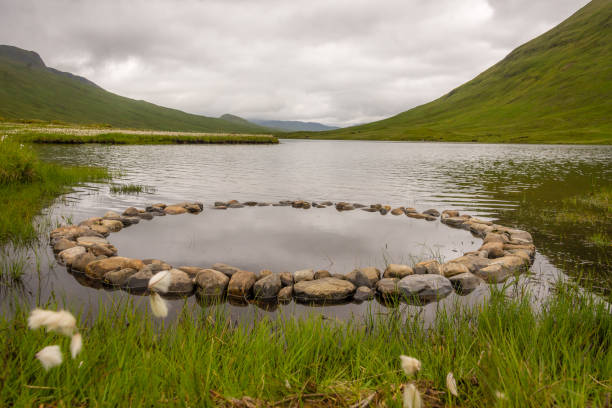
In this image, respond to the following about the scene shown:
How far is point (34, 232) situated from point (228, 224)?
5.58 meters

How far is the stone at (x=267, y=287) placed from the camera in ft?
22.2

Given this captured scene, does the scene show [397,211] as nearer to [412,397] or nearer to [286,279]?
[286,279]

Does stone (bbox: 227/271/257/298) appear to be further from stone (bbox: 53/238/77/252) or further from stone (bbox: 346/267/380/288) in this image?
stone (bbox: 53/238/77/252)

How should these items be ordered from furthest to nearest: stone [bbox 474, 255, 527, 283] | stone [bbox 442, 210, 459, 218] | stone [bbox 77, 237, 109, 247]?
stone [bbox 442, 210, 459, 218] < stone [bbox 77, 237, 109, 247] < stone [bbox 474, 255, 527, 283]

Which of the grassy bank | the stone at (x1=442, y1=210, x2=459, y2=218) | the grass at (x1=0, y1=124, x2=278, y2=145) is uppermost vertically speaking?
the grass at (x1=0, y1=124, x2=278, y2=145)

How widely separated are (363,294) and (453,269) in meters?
2.42

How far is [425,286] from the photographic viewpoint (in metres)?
6.90

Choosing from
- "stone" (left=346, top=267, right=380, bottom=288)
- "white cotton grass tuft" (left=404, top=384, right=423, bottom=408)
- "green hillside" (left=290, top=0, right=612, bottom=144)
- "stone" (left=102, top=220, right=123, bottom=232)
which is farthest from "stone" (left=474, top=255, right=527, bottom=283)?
"green hillside" (left=290, top=0, right=612, bottom=144)

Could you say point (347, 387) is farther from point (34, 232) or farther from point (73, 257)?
point (34, 232)

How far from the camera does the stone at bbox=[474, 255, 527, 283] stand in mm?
7565

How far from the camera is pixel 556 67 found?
18912 cm

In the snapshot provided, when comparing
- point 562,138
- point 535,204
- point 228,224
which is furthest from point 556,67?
point 228,224

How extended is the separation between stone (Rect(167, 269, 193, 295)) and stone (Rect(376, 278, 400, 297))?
389 centimetres

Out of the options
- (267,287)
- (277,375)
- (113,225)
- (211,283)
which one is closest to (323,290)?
(267,287)
